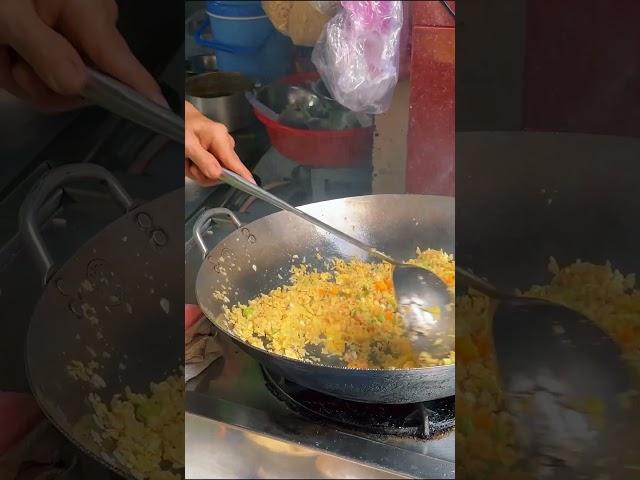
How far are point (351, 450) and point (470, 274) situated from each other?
1.40ft

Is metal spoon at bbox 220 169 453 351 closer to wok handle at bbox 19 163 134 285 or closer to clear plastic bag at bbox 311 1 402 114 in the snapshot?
clear plastic bag at bbox 311 1 402 114

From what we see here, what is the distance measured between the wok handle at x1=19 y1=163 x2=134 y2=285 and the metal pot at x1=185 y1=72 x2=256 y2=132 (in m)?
0.60

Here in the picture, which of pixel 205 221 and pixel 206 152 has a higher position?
pixel 206 152

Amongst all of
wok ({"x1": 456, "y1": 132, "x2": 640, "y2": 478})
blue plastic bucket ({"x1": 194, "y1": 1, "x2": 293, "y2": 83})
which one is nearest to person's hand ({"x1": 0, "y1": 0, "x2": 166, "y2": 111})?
wok ({"x1": 456, "y1": 132, "x2": 640, "y2": 478})

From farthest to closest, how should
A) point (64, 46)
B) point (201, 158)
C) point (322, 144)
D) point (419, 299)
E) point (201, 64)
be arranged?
point (201, 64) → point (322, 144) → point (419, 299) → point (201, 158) → point (64, 46)

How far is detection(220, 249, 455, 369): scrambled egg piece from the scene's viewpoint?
3.06 ft

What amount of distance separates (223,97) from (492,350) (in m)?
0.82

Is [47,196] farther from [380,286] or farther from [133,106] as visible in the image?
[380,286]

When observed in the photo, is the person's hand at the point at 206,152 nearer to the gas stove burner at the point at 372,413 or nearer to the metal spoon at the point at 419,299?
the metal spoon at the point at 419,299

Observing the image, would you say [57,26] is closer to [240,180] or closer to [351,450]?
[240,180]

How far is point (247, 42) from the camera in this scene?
1385 mm

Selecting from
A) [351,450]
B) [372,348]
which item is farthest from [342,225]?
[351,450]

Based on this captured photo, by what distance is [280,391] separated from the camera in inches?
36.7

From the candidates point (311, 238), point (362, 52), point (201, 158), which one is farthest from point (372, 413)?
point (362, 52)
